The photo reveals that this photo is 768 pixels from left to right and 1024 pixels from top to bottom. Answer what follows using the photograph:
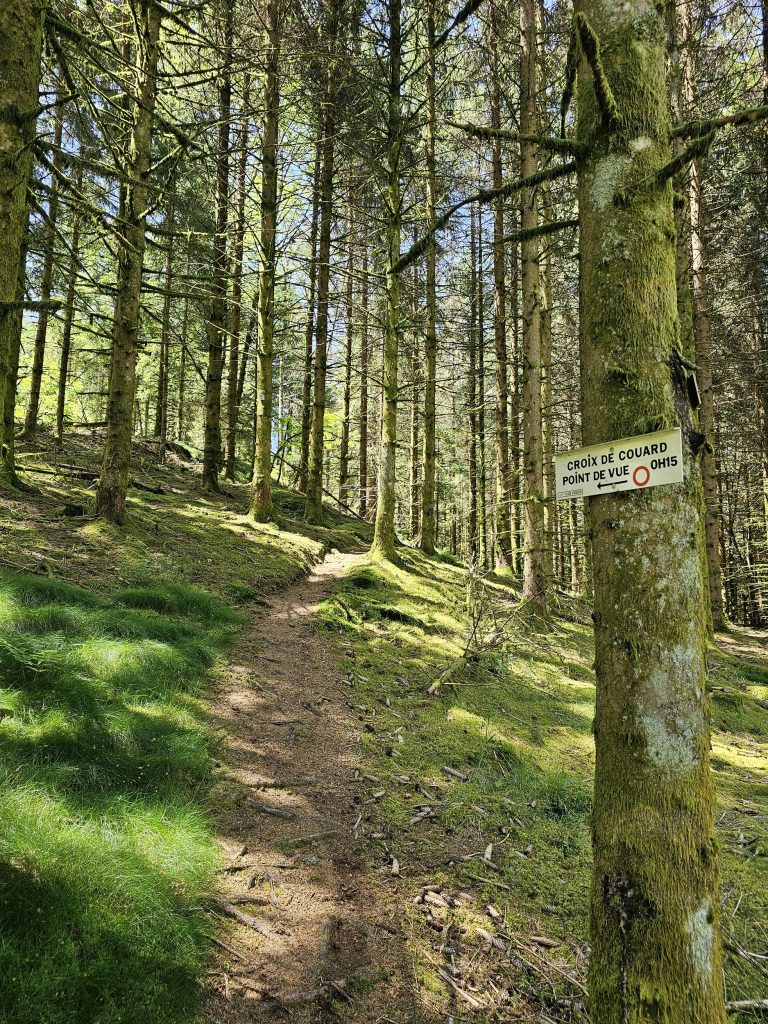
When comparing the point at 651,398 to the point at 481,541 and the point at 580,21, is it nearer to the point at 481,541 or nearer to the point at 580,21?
the point at 580,21

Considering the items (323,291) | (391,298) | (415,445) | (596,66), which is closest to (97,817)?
(596,66)

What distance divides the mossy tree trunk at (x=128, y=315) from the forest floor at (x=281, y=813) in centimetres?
106

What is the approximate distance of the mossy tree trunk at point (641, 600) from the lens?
1.82 m

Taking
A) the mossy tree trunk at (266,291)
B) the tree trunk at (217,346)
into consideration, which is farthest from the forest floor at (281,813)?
the tree trunk at (217,346)

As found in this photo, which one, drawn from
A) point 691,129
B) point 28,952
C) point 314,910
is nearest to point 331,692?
point 314,910

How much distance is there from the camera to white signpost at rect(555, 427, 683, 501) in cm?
194

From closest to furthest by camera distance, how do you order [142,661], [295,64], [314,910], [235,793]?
[314,910]
[235,793]
[142,661]
[295,64]

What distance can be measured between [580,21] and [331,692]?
5.66 meters

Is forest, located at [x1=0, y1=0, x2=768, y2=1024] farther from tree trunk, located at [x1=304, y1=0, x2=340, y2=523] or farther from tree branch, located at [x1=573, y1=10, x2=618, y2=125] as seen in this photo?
tree trunk, located at [x1=304, y1=0, x2=340, y2=523]

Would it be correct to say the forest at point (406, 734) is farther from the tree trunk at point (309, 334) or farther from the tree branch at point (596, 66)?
the tree trunk at point (309, 334)

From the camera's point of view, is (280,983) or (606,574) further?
(280,983)

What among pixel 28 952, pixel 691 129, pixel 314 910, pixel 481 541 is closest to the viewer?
pixel 28 952

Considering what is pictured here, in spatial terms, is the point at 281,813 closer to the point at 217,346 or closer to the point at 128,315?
the point at 128,315

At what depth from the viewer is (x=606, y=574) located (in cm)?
207
